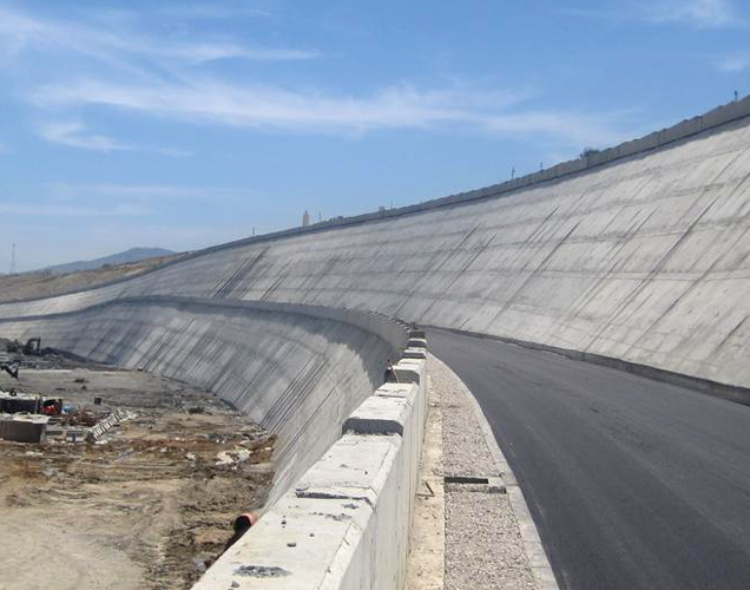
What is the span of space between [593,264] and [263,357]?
17.6m

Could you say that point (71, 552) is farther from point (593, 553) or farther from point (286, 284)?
point (286, 284)

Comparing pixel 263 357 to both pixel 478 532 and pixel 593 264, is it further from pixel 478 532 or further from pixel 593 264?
pixel 478 532

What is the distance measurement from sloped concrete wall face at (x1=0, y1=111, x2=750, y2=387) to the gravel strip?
10.1 metres

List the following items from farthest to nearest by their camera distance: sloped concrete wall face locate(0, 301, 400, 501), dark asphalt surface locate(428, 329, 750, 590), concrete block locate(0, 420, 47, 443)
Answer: concrete block locate(0, 420, 47, 443) → sloped concrete wall face locate(0, 301, 400, 501) → dark asphalt surface locate(428, 329, 750, 590)

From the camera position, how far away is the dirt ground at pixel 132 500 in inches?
786

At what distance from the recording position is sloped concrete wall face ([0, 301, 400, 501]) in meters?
30.0

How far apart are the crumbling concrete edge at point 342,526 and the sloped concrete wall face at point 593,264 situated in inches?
630

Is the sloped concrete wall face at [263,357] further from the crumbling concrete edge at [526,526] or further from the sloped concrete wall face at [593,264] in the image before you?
the crumbling concrete edge at [526,526]

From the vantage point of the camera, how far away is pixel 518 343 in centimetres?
3869

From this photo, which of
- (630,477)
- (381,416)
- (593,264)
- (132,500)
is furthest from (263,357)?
(381,416)

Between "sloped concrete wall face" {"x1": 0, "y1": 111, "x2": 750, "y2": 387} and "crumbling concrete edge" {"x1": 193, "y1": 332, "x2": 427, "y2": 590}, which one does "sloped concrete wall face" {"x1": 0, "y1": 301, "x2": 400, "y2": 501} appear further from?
"crumbling concrete edge" {"x1": 193, "y1": 332, "x2": 427, "y2": 590}

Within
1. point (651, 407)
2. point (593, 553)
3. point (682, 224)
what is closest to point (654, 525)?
point (593, 553)

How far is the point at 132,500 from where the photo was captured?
85.9 feet

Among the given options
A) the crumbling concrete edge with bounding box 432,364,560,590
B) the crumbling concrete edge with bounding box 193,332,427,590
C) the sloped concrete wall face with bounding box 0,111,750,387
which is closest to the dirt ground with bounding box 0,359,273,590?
the crumbling concrete edge with bounding box 432,364,560,590
